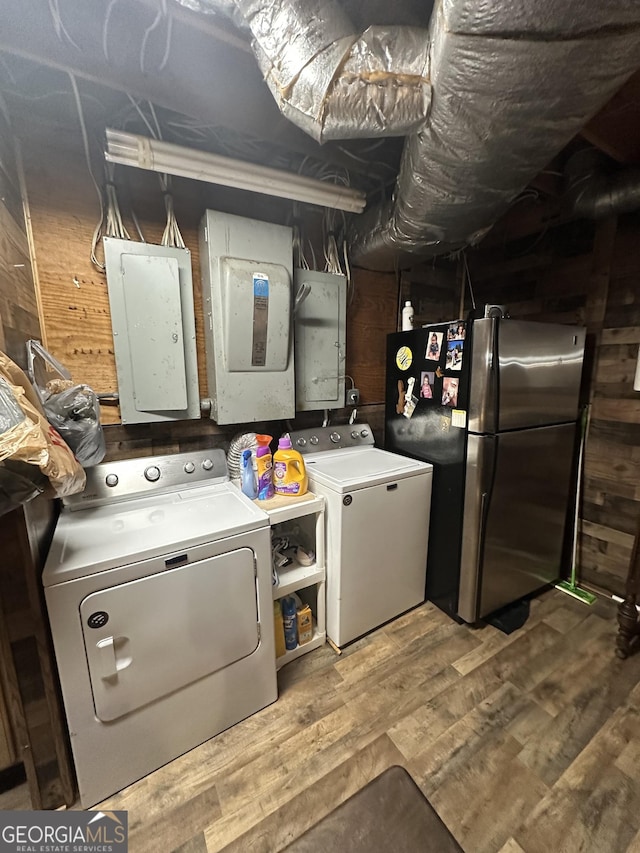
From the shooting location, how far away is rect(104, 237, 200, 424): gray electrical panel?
57.3 inches

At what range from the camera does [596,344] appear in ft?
6.55

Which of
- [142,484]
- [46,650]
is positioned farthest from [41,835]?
[142,484]

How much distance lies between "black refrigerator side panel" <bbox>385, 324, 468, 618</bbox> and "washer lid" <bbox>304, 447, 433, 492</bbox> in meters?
0.12

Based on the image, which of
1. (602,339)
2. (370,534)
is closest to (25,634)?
(370,534)

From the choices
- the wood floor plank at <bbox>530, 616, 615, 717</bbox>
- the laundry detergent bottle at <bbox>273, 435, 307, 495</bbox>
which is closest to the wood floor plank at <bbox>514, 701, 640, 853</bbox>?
the wood floor plank at <bbox>530, 616, 615, 717</bbox>

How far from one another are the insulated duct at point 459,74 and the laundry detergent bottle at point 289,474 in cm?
122

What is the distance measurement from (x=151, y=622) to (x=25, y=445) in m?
0.69

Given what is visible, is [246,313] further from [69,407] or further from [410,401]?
[410,401]

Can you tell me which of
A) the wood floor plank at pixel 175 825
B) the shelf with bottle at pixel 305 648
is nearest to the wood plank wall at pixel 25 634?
the wood floor plank at pixel 175 825

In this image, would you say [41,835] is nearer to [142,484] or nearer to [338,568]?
[142,484]

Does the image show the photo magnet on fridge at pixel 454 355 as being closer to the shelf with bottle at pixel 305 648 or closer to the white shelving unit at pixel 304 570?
the white shelving unit at pixel 304 570

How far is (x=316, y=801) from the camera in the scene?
1125 mm

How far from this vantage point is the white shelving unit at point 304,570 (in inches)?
58.4

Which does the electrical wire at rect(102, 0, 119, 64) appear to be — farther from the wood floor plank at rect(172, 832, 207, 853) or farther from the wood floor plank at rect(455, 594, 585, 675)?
the wood floor plank at rect(455, 594, 585, 675)
